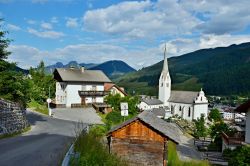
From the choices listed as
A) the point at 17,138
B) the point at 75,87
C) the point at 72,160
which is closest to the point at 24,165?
the point at 72,160

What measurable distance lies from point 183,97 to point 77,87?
142 ft

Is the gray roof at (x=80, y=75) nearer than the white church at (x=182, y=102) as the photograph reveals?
Yes

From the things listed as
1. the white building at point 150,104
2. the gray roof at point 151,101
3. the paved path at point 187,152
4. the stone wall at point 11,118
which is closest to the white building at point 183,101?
the gray roof at point 151,101

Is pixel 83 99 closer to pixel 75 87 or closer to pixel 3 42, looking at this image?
pixel 75 87

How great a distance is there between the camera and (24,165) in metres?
15.6

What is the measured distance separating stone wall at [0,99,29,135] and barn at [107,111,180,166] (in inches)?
415

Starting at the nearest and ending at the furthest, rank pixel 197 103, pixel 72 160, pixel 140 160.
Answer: pixel 72 160
pixel 140 160
pixel 197 103

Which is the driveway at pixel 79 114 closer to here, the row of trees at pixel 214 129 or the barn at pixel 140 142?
the row of trees at pixel 214 129

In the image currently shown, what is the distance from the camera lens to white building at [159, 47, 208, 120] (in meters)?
91.9

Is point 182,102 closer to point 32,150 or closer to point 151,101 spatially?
point 151,101

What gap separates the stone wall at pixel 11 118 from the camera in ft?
82.9

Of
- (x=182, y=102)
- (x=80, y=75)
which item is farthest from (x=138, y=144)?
(x=182, y=102)

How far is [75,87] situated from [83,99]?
9.58ft

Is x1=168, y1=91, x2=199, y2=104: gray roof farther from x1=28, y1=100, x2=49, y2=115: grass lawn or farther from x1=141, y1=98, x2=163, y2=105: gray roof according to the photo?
x1=28, y1=100, x2=49, y2=115: grass lawn
